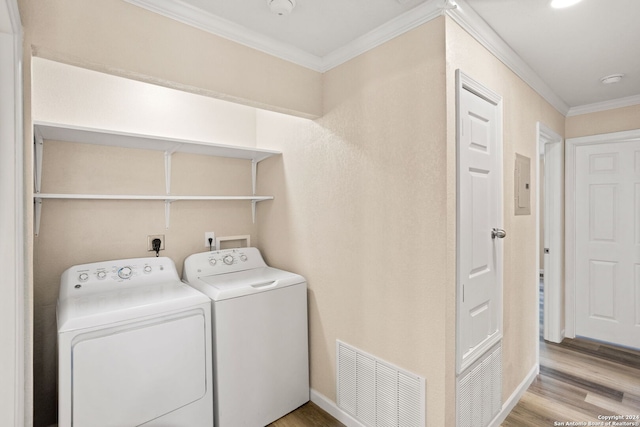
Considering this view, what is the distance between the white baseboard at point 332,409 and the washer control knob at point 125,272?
148 cm

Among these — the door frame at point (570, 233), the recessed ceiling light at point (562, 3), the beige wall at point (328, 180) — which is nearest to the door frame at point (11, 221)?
Answer: the beige wall at point (328, 180)

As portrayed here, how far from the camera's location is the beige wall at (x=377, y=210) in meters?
1.56

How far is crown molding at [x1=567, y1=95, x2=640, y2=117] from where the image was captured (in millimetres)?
2881

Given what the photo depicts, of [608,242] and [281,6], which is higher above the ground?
[281,6]

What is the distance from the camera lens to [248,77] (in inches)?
73.5

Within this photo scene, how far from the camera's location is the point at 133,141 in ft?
6.53

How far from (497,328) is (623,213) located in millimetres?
2156

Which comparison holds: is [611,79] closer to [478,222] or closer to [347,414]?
[478,222]

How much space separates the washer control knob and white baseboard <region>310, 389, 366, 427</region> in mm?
1480

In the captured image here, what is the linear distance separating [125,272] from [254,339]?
0.91 m

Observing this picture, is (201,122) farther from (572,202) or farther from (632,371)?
(632,371)

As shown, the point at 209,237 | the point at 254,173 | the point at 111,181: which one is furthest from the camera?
the point at 254,173

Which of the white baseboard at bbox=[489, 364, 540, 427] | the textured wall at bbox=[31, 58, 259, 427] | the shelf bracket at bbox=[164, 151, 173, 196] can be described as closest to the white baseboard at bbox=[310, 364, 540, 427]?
the white baseboard at bbox=[489, 364, 540, 427]

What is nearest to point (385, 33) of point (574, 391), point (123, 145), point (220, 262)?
point (123, 145)
